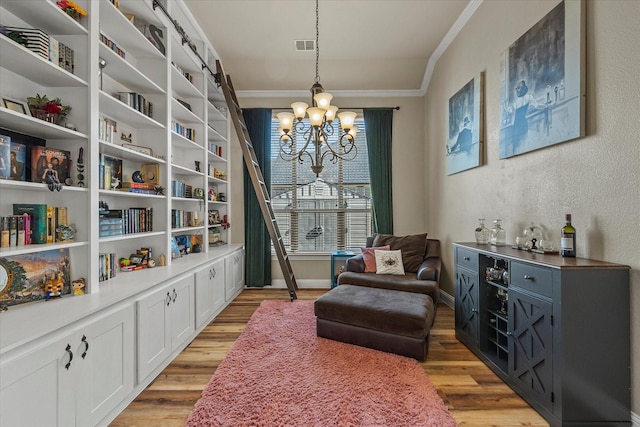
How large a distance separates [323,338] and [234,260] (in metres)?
1.90

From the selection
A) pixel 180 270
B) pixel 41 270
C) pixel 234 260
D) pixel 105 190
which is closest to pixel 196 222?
pixel 234 260

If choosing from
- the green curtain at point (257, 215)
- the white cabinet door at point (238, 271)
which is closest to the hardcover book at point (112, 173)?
the white cabinet door at point (238, 271)

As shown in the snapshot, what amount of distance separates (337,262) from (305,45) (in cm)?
306

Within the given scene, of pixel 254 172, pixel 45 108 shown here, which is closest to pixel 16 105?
pixel 45 108

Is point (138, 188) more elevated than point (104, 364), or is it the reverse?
point (138, 188)

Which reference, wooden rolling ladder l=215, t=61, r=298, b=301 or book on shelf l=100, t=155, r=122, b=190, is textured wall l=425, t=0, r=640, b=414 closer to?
wooden rolling ladder l=215, t=61, r=298, b=301

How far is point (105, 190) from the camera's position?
2129 millimetres

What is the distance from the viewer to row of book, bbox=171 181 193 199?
10.3 feet

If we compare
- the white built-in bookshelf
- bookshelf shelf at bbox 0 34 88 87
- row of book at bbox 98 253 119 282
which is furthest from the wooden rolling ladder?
bookshelf shelf at bbox 0 34 88 87

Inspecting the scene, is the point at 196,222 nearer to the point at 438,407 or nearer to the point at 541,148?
the point at 438,407

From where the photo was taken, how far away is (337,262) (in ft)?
15.1

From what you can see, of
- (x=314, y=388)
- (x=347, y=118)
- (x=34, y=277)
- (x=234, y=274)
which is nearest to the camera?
(x=34, y=277)

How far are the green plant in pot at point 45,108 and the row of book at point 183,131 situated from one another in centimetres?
132

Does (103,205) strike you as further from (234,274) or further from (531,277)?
(531,277)
